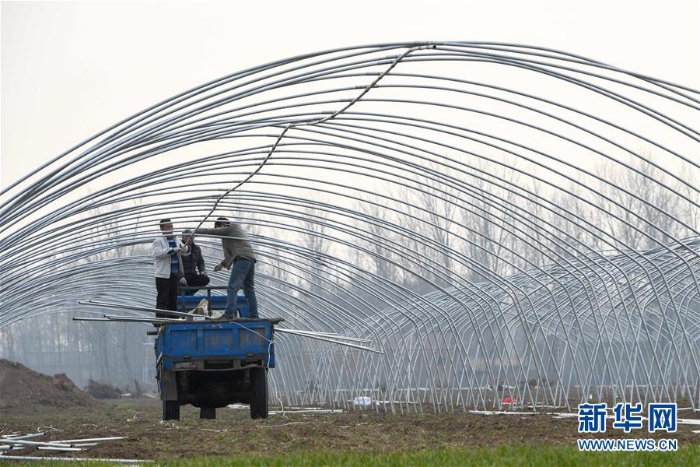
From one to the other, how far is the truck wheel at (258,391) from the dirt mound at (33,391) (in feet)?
65.7

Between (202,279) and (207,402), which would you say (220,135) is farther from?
(207,402)

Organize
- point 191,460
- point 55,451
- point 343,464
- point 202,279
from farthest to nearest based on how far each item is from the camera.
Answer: point 202,279 < point 55,451 < point 191,460 < point 343,464

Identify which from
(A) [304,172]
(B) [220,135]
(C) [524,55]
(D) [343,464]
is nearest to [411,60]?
(C) [524,55]

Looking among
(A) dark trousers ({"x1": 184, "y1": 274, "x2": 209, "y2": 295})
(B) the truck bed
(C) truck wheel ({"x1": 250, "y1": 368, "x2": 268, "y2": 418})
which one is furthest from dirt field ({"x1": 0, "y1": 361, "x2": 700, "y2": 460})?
(A) dark trousers ({"x1": 184, "y1": 274, "x2": 209, "y2": 295})

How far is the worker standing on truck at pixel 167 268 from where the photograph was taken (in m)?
16.5

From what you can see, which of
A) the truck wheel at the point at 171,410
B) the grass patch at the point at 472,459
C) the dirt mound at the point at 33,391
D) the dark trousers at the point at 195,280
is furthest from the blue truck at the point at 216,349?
the dirt mound at the point at 33,391

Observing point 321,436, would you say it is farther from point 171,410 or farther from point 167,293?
point 167,293

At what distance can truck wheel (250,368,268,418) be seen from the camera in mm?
16469

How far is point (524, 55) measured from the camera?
1261 cm

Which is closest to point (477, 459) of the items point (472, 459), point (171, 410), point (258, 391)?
point (472, 459)

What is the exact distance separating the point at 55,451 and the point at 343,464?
16.8 ft

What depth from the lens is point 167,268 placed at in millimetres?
16625

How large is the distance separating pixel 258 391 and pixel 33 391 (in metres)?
22.7

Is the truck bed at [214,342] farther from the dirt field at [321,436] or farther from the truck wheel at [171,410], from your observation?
the truck wheel at [171,410]
